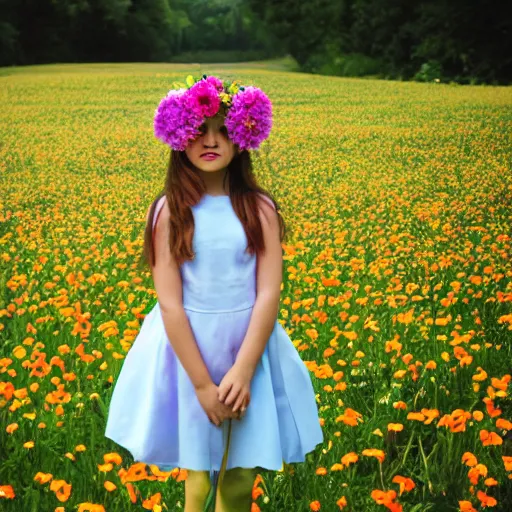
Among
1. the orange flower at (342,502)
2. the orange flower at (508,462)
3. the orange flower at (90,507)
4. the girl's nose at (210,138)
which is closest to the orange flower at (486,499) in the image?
the orange flower at (508,462)

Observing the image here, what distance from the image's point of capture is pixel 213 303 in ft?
5.27

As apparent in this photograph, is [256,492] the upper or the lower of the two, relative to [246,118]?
lower

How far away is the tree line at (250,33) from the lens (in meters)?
6.86

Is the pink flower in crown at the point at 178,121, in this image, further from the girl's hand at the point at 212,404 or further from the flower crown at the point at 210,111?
the girl's hand at the point at 212,404

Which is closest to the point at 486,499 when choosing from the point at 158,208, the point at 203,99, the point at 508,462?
the point at 508,462

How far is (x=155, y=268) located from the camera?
5.31 ft

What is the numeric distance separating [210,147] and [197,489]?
2.34 feet

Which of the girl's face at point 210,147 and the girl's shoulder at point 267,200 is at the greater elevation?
the girl's face at point 210,147

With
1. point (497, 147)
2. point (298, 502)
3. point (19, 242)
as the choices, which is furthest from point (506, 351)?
point (497, 147)

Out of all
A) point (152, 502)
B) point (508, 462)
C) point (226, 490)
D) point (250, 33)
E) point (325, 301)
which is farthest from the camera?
point (250, 33)

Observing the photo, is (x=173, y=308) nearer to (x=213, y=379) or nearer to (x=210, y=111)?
(x=213, y=379)

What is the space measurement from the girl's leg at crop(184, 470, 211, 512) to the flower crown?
2.25 ft

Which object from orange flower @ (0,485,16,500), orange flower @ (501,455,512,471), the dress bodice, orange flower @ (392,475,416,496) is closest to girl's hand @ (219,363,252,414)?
the dress bodice

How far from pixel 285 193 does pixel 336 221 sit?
104cm
